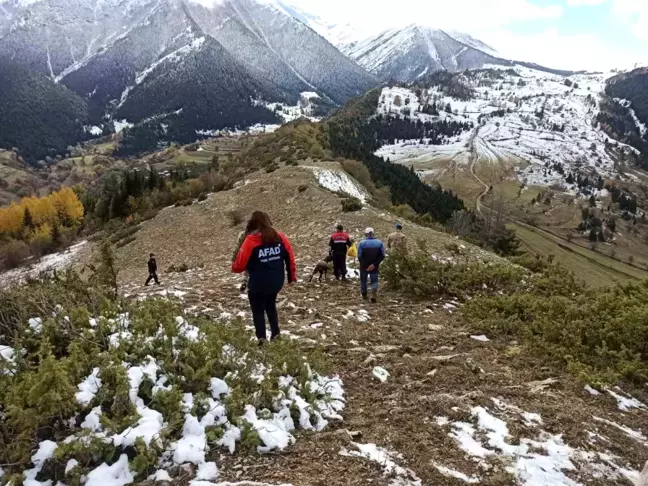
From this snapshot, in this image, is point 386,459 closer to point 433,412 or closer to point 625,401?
point 433,412

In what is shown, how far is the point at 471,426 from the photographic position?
20.4ft

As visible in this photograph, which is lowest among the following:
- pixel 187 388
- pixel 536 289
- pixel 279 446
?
pixel 536 289

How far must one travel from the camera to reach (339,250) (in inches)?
639

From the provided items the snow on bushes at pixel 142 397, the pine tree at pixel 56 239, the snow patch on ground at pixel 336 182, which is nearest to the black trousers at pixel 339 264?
the snow on bushes at pixel 142 397

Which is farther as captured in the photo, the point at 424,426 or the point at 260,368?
the point at 260,368

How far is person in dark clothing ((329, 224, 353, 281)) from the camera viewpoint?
1611cm

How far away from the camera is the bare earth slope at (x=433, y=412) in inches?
205

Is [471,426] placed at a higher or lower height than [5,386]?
lower

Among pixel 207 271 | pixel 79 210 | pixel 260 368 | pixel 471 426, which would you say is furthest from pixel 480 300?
pixel 79 210

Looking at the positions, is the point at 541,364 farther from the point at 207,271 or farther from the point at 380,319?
the point at 207,271

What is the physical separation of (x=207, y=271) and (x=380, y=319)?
32.7 feet

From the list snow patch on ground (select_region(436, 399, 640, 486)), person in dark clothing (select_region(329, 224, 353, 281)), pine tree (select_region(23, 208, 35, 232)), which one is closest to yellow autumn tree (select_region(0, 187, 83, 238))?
pine tree (select_region(23, 208, 35, 232))

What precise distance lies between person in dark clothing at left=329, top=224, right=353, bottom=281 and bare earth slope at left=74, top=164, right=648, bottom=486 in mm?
1684

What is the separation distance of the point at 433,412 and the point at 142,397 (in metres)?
3.68
